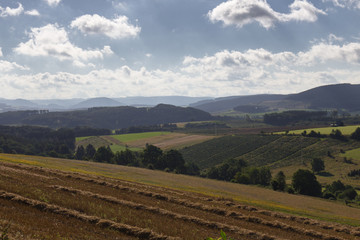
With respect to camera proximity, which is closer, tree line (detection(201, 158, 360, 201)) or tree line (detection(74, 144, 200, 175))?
tree line (detection(201, 158, 360, 201))

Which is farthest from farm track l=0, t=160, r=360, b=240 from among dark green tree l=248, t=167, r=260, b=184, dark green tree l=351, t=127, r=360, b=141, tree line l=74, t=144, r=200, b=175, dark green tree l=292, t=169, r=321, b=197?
dark green tree l=351, t=127, r=360, b=141

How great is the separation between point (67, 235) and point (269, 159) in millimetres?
139653

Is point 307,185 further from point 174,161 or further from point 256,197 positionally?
point 174,161

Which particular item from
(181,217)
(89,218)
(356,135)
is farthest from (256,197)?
(356,135)

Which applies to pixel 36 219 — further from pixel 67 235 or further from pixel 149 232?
pixel 149 232

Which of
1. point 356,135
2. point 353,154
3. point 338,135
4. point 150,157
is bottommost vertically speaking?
point 353,154

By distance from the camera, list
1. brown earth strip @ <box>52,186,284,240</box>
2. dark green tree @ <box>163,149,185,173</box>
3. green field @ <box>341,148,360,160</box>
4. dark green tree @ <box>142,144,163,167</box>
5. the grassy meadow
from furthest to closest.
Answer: green field @ <box>341,148,360,160</box> → dark green tree @ <box>142,144,163,167</box> → dark green tree @ <box>163,149,185,173</box> → the grassy meadow → brown earth strip @ <box>52,186,284,240</box>

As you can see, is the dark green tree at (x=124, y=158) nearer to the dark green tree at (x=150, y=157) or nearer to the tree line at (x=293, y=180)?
the dark green tree at (x=150, y=157)

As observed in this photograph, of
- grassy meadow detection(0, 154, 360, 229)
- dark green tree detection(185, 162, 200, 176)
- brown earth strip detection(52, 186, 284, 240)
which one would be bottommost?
dark green tree detection(185, 162, 200, 176)

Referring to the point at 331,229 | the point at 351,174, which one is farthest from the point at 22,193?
the point at 351,174

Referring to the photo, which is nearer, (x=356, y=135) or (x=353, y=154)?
(x=353, y=154)

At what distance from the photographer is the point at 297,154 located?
475 ft

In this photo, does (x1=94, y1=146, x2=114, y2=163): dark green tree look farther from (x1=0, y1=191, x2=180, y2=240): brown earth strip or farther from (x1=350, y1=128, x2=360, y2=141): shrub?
(x1=350, y1=128, x2=360, y2=141): shrub

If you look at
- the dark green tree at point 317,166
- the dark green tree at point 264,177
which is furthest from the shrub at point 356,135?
the dark green tree at point 264,177
